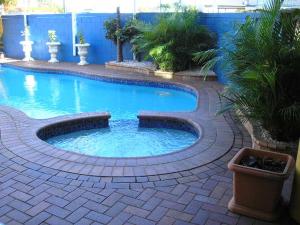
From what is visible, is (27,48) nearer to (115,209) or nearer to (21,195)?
(21,195)

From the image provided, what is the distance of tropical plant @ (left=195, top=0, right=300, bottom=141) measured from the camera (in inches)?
132

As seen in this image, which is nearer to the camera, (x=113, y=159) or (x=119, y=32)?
(x=113, y=159)

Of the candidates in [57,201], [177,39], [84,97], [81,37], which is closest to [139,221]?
[57,201]

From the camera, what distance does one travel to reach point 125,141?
205 inches

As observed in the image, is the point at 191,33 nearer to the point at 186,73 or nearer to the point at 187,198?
the point at 186,73

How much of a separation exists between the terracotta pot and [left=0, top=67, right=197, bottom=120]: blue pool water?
390 cm

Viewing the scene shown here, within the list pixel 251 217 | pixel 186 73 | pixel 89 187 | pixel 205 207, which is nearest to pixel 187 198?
pixel 205 207

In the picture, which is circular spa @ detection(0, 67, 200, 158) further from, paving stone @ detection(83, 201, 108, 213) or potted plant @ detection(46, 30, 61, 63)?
paving stone @ detection(83, 201, 108, 213)

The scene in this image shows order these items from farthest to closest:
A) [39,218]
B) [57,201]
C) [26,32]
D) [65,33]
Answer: [26,32]
[65,33]
[57,201]
[39,218]

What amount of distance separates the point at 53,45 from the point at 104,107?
19.1 ft

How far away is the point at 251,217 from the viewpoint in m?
2.75

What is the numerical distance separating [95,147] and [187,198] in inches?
88.1

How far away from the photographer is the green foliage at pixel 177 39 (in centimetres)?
883

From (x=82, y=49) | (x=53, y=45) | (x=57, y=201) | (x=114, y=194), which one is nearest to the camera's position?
(x=57, y=201)
